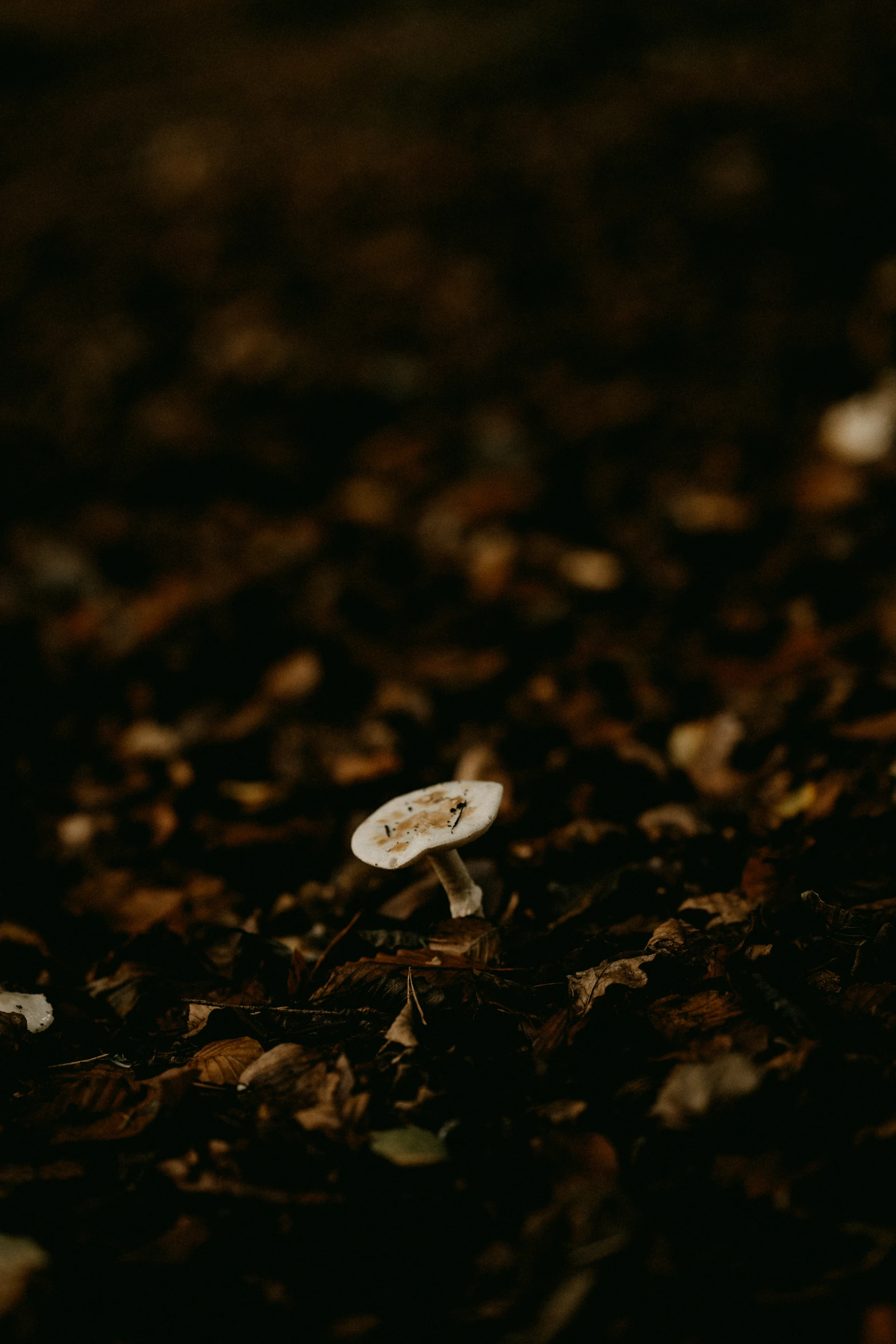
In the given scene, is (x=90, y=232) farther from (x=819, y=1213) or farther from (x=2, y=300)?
(x=819, y=1213)

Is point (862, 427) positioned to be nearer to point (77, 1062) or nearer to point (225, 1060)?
point (225, 1060)

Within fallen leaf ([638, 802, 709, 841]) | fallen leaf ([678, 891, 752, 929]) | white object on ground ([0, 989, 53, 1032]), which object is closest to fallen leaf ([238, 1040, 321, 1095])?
white object on ground ([0, 989, 53, 1032])

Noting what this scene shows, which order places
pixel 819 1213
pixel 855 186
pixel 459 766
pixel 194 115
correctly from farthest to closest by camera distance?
pixel 194 115 → pixel 855 186 → pixel 459 766 → pixel 819 1213

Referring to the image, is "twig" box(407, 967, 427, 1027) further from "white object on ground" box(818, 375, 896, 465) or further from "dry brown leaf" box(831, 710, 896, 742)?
"white object on ground" box(818, 375, 896, 465)

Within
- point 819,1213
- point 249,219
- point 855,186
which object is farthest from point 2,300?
point 819,1213

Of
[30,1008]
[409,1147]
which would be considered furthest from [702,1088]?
[30,1008]

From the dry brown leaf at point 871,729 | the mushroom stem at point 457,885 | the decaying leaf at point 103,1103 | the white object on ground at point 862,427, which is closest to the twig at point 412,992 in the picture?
the mushroom stem at point 457,885

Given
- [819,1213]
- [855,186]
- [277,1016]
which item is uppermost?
[855,186]
